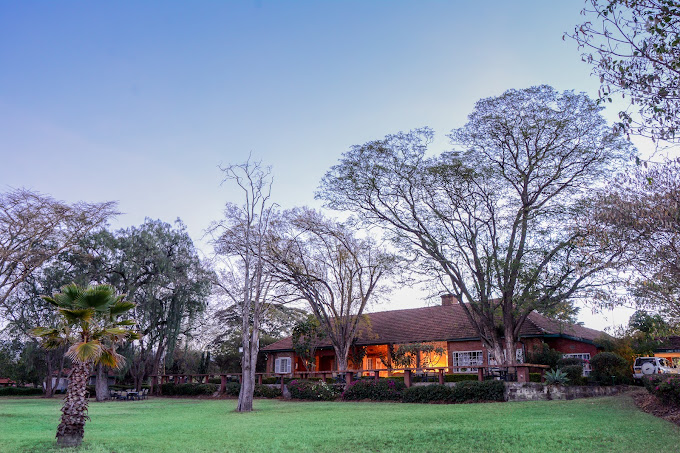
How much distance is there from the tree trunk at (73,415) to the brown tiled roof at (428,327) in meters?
22.2

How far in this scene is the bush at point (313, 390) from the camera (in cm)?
2388

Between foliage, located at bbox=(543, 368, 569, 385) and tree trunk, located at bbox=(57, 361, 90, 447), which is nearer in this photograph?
tree trunk, located at bbox=(57, 361, 90, 447)

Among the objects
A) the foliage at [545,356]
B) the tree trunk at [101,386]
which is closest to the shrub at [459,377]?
the foliage at [545,356]

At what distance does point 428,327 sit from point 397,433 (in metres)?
22.2

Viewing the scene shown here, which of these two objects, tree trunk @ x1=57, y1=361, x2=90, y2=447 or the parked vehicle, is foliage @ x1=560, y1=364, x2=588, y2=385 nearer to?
the parked vehicle

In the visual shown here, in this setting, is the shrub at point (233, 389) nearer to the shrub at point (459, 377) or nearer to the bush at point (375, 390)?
the bush at point (375, 390)

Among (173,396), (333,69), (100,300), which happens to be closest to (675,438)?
(100,300)

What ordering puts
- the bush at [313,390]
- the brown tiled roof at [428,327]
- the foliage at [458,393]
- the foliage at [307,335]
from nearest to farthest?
the foliage at [458,393], the bush at [313,390], the brown tiled roof at [428,327], the foliage at [307,335]

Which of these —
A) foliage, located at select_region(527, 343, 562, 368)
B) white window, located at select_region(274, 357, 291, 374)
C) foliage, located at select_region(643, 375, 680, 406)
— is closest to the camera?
foliage, located at select_region(643, 375, 680, 406)

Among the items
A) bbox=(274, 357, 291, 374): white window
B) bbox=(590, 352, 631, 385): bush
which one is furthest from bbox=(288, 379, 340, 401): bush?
bbox=(274, 357, 291, 374): white window

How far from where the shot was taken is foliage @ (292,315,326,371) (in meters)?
31.8

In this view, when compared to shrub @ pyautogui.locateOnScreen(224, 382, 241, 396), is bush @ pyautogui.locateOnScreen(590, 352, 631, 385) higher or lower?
higher

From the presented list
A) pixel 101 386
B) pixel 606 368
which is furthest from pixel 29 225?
pixel 606 368

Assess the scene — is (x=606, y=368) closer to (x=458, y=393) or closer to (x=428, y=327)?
(x=458, y=393)
